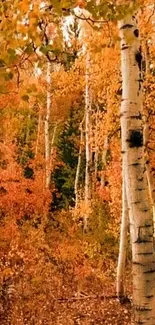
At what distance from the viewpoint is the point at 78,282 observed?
12531mm

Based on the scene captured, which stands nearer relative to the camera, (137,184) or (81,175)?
(137,184)

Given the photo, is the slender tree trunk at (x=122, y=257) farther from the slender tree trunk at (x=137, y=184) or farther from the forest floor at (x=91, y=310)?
the slender tree trunk at (x=137, y=184)

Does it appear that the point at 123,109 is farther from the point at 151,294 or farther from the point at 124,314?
the point at 124,314

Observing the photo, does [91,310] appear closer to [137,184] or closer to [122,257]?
[122,257]

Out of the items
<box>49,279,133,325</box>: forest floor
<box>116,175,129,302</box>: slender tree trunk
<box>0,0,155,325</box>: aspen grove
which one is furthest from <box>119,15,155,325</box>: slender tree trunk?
<box>116,175,129,302</box>: slender tree trunk

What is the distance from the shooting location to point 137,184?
387 centimetres

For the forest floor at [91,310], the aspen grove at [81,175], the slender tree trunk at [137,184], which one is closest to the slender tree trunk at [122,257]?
the aspen grove at [81,175]

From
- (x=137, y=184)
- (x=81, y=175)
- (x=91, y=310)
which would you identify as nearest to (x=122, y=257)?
(x=91, y=310)

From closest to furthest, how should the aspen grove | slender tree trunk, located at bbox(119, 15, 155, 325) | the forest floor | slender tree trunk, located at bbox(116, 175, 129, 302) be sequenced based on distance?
1. the aspen grove
2. slender tree trunk, located at bbox(119, 15, 155, 325)
3. the forest floor
4. slender tree trunk, located at bbox(116, 175, 129, 302)

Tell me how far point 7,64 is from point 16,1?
14.5 inches

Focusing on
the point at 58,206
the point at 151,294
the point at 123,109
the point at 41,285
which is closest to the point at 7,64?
the point at 123,109

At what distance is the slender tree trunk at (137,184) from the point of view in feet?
12.5

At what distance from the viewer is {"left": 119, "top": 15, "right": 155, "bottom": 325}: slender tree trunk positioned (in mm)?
3803

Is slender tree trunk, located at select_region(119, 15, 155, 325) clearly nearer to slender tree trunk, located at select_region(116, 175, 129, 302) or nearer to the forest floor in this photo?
the forest floor
